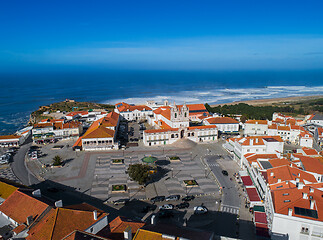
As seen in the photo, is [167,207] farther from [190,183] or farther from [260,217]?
[260,217]

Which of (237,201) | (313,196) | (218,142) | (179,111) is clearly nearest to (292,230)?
(313,196)

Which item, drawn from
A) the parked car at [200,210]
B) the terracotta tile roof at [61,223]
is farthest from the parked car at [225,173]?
the terracotta tile roof at [61,223]

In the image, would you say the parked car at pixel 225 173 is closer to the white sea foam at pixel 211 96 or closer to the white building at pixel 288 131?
the white building at pixel 288 131

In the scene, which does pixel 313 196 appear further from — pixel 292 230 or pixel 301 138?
pixel 301 138

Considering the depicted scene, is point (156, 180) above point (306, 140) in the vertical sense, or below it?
below

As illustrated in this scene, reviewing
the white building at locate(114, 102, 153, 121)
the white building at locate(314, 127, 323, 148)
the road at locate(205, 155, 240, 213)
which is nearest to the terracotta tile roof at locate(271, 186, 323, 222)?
the road at locate(205, 155, 240, 213)

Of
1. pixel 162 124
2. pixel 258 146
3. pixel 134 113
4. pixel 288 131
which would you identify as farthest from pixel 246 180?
pixel 134 113
